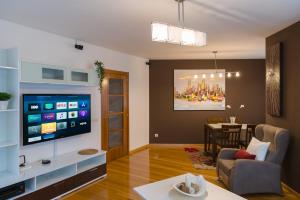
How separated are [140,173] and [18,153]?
2.22 m

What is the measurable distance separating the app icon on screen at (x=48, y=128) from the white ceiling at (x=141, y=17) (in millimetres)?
1480

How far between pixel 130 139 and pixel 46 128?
2.69 meters

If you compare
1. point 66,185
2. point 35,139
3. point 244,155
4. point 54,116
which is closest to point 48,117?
point 54,116

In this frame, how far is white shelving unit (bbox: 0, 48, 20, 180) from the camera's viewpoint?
3008 millimetres

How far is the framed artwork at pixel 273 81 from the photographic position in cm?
381

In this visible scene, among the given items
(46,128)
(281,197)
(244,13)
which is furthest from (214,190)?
(46,128)

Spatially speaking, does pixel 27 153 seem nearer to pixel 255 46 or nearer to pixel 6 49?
pixel 6 49

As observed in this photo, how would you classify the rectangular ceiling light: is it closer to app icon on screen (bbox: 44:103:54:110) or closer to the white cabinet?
the white cabinet

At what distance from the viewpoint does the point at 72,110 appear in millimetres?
4090

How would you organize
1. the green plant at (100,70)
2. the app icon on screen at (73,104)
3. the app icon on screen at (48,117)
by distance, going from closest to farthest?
the app icon on screen at (48,117), the app icon on screen at (73,104), the green plant at (100,70)

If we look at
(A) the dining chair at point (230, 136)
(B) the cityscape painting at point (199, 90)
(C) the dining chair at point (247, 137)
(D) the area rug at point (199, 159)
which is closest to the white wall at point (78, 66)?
(B) the cityscape painting at point (199, 90)

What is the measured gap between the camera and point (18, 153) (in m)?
3.01

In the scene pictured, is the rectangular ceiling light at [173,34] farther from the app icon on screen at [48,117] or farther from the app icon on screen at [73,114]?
the app icon on screen at [73,114]

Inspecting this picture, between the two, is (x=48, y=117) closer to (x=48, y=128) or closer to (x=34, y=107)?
(x=48, y=128)
